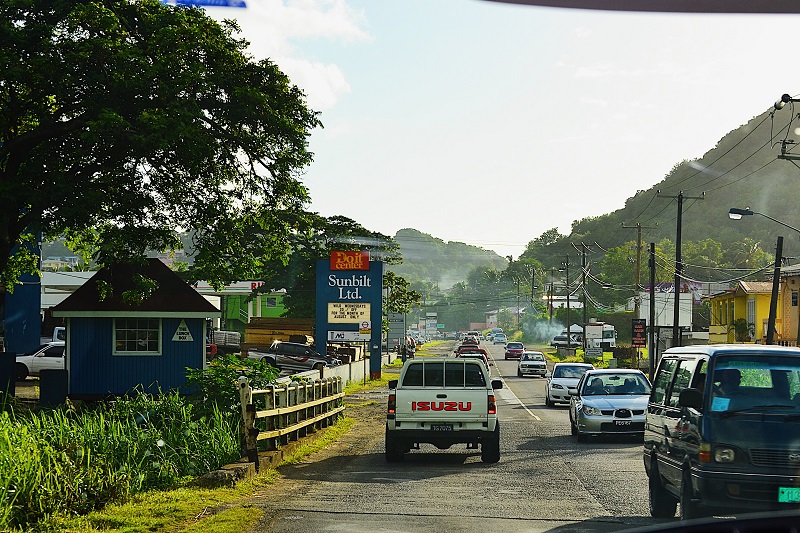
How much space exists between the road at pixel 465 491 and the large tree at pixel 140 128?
7.41m

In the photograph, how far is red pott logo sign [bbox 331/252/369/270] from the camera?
57281mm

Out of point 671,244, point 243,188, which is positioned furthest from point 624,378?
point 671,244

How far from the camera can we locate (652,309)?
6053 centimetres

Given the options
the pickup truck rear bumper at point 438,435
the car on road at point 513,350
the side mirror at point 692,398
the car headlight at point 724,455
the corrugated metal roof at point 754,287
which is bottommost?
the car on road at point 513,350

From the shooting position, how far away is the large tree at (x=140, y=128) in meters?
23.0

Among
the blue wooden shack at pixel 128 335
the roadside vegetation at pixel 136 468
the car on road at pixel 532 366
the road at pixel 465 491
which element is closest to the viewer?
the roadside vegetation at pixel 136 468

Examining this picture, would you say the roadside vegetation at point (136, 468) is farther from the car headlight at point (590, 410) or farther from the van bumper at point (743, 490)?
the car headlight at point (590, 410)

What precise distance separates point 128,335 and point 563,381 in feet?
48.9

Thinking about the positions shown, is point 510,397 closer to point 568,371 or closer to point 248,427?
point 568,371

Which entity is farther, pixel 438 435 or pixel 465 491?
pixel 438 435

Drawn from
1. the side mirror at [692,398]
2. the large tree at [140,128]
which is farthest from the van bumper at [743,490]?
the large tree at [140,128]

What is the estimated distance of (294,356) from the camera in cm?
5806

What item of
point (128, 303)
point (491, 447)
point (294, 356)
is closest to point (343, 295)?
point (294, 356)

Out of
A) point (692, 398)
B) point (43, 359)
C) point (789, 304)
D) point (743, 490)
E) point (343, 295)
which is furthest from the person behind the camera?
point (789, 304)
